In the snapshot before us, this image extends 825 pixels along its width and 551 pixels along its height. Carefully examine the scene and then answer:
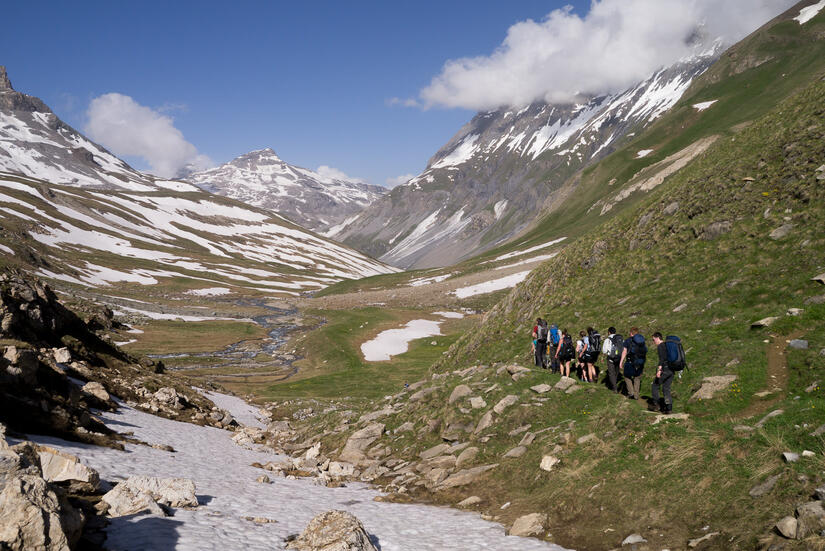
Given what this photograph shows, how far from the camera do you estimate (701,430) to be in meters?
15.7

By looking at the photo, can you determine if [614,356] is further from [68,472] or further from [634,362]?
[68,472]

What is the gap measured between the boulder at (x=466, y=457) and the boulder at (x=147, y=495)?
420 inches

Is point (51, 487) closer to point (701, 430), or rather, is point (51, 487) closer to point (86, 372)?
point (701, 430)

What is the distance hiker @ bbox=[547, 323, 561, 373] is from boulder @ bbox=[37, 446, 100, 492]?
20.6 metres

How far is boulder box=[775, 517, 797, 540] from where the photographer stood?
1029 centimetres

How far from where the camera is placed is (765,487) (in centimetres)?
1212

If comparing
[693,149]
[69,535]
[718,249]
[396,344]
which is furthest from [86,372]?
[693,149]

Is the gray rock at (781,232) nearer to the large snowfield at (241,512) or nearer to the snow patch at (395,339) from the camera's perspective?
the large snowfield at (241,512)

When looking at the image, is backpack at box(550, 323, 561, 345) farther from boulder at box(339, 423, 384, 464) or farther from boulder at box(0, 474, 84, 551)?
boulder at box(0, 474, 84, 551)

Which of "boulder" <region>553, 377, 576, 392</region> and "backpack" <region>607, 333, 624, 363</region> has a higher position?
"backpack" <region>607, 333, 624, 363</region>

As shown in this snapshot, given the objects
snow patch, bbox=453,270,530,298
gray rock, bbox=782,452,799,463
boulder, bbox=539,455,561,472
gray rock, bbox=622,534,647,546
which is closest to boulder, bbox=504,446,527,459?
boulder, bbox=539,455,561,472

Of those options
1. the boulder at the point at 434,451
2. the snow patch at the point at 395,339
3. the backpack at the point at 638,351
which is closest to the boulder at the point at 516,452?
the boulder at the point at 434,451

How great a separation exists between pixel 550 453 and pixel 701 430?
529 centimetres

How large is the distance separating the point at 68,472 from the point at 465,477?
13.7 meters
